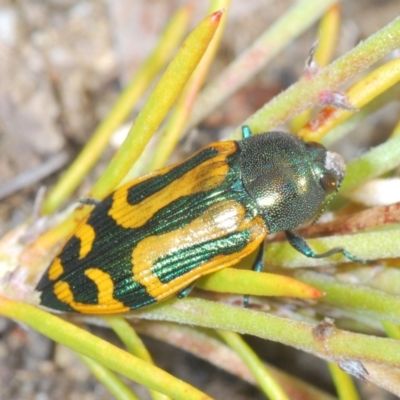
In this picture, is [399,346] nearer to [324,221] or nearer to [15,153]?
[324,221]

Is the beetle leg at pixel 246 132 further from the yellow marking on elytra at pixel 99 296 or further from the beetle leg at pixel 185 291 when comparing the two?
the yellow marking on elytra at pixel 99 296

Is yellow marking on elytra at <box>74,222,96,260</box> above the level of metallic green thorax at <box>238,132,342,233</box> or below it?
above

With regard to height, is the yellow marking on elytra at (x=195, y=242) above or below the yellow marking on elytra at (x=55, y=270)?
below

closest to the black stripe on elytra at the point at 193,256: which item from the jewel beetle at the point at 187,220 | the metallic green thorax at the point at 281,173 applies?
the jewel beetle at the point at 187,220

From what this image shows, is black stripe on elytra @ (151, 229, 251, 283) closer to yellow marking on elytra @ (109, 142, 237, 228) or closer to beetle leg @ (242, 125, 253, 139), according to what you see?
yellow marking on elytra @ (109, 142, 237, 228)

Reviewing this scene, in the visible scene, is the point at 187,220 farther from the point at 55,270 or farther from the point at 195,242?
the point at 55,270

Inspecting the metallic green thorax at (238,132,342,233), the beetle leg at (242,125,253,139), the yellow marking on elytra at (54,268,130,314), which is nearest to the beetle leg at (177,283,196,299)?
the yellow marking on elytra at (54,268,130,314)

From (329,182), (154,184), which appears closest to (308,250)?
(329,182)
